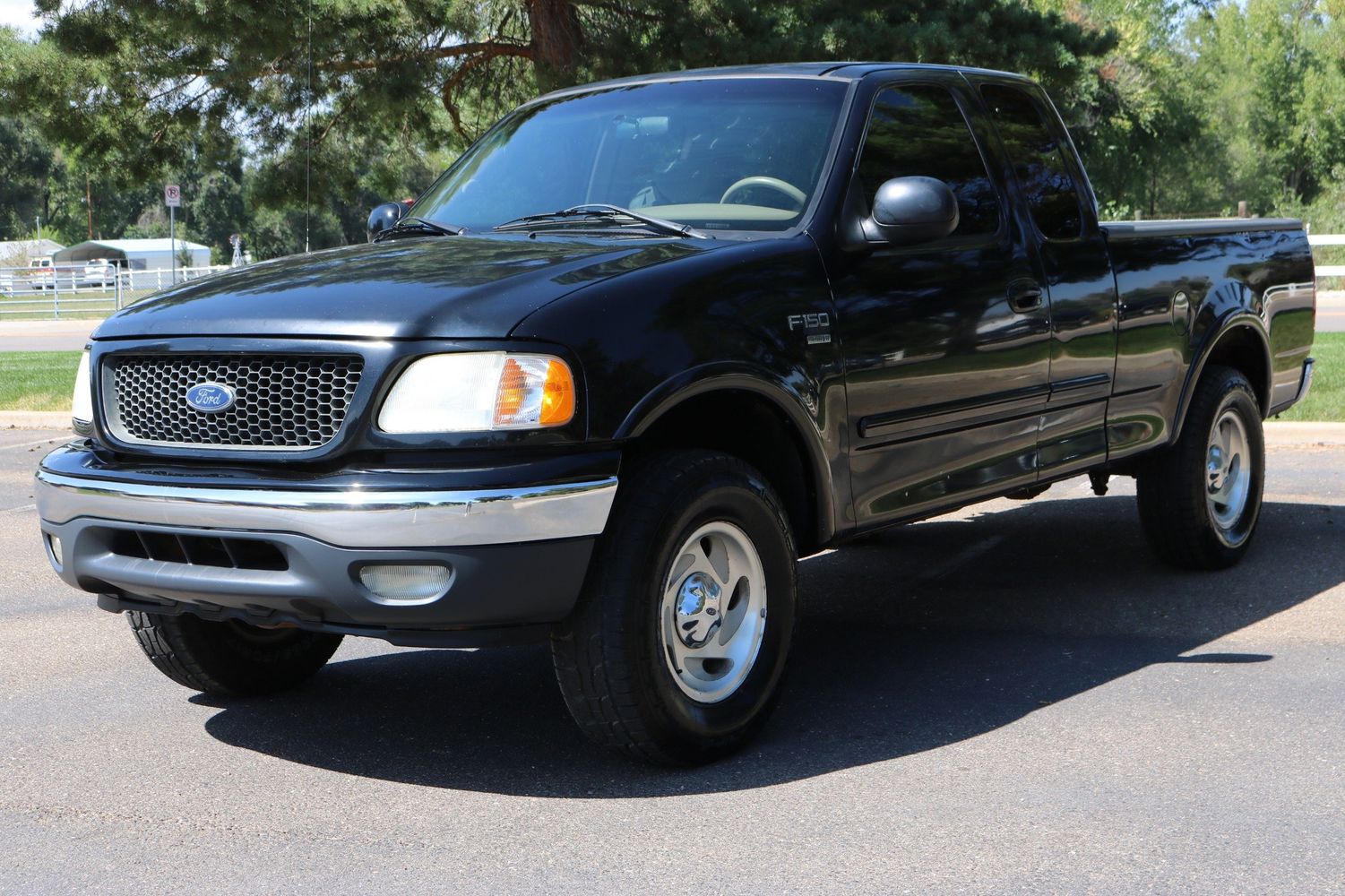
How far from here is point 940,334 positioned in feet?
16.5

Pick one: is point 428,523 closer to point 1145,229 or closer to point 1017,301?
point 1017,301

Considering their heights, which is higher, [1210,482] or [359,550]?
[359,550]

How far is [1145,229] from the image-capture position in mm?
6246

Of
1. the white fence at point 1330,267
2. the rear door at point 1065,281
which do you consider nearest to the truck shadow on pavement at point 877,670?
the rear door at point 1065,281

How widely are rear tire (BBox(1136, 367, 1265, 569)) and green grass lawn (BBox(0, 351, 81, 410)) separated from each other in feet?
28.5

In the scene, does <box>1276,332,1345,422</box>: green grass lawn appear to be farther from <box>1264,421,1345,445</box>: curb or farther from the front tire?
the front tire

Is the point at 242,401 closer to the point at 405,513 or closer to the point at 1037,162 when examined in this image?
the point at 405,513

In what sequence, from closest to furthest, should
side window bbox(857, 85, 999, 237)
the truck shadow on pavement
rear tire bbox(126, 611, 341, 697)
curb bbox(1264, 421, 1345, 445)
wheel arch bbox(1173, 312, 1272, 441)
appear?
the truck shadow on pavement
rear tire bbox(126, 611, 341, 697)
side window bbox(857, 85, 999, 237)
wheel arch bbox(1173, 312, 1272, 441)
curb bbox(1264, 421, 1345, 445)

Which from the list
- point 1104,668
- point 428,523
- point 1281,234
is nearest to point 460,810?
point 428,523

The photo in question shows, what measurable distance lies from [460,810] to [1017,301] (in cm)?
260

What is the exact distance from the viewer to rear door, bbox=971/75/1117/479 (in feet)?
18.5

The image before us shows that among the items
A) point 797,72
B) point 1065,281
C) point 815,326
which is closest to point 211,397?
point 815,326

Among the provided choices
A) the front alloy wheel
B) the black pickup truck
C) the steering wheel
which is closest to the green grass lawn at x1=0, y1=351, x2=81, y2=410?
the black pickup truck

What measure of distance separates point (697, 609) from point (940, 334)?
1.33 m
